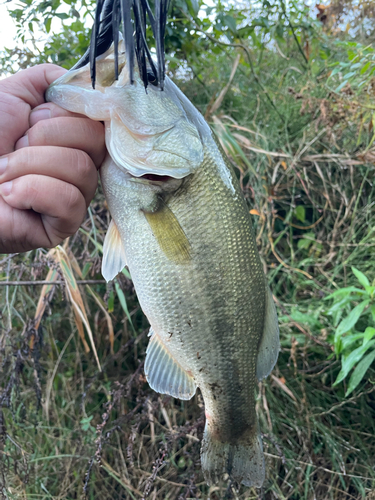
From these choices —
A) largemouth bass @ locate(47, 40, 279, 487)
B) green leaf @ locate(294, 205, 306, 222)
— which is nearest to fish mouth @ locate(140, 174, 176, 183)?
largemouth bass @ locate(47, 40, 279, 487)

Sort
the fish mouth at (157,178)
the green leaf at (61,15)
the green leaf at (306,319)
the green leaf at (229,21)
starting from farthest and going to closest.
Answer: the green leaf at (229,21) → the green leaf at (61,15) → the green leaf at (306,319) → the fish mouth at (157,178)

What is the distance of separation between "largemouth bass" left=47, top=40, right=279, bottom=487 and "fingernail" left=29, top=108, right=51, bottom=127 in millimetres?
41

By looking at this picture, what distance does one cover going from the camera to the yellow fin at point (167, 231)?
1.09 metres

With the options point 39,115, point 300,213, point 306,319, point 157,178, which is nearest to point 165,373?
point 157,178

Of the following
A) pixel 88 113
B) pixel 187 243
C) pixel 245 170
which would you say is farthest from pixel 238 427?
pixel 245 170

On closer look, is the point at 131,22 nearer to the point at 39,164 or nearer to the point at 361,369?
the point at 39,164

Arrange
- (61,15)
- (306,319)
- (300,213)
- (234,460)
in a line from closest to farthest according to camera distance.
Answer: (234,460)
(306,319)
(61,15)
(300,213)

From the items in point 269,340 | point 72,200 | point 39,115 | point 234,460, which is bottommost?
point 234,460

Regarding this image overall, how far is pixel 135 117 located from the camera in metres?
1.02

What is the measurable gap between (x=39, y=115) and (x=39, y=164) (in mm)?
177

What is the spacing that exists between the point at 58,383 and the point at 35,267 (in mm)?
842

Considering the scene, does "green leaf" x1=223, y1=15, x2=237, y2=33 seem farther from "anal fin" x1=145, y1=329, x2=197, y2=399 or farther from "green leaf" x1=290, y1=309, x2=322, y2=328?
"anal fin" x1=145, y1=329, x2=197, y2=399

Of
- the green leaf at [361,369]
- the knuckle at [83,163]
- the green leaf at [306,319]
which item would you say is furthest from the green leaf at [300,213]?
the knuckle at [83,163]

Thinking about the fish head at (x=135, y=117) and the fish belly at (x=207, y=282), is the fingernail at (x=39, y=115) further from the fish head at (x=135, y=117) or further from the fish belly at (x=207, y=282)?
the fish belly at (x=207, y=282)
